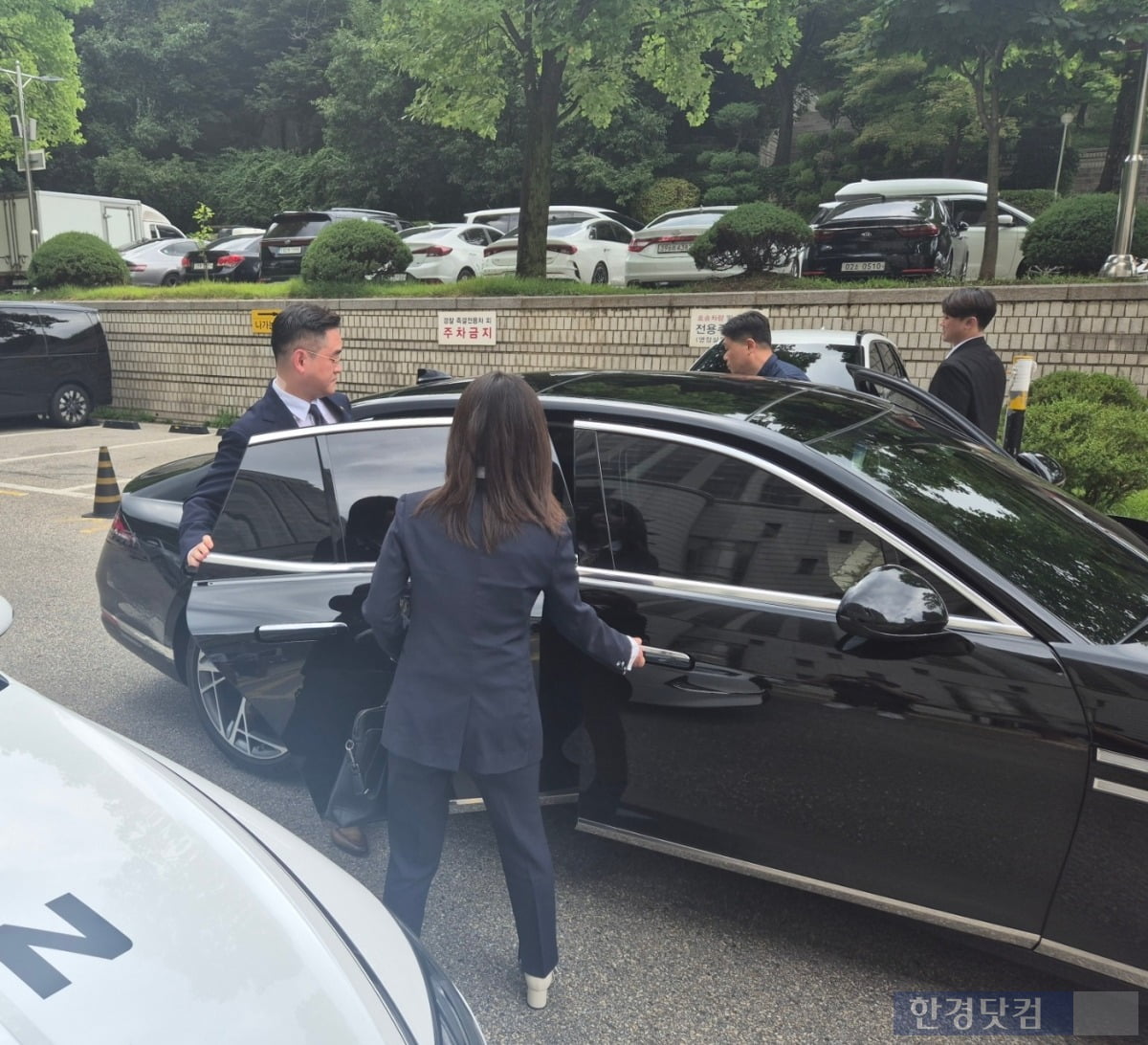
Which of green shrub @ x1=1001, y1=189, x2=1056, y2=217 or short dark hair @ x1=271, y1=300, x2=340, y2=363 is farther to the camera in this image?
green shrub @ x1=1001, y1=189, x2=1056, y2=217

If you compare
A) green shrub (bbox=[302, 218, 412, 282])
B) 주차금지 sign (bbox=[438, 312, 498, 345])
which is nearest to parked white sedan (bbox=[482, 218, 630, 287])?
green shrub (bbox=[302, 218, 412, 282])

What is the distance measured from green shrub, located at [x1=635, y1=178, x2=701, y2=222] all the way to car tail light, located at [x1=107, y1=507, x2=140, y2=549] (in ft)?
90.0

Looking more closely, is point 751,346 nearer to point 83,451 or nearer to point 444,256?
point 83,451

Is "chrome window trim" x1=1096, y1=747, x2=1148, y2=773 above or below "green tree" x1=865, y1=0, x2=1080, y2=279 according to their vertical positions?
below

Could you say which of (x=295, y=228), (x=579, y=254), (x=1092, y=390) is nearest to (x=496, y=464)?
(x=1092, y=390)

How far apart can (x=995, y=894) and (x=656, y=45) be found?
1411 centimetres

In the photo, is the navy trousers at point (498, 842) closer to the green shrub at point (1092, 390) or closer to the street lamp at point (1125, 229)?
the green shrub at point (1092, 390)

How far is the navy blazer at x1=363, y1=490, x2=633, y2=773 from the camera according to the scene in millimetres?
2273

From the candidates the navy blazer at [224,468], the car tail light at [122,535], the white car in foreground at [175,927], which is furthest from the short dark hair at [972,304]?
the white car in foreground at [175,927]

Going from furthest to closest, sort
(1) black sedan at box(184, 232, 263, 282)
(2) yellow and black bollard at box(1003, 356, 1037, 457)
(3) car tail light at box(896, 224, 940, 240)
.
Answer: (1) black sedan at box(184, 232, 263, 282) → (3) car tail light at box(896, 224, 940, 240) → (2) yellow and black bollard at box(1003, 356, 1037, 457)

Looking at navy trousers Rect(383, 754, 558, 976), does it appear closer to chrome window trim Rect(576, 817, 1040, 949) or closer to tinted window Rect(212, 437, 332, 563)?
chrome window trim Rect(576, 817, 1040, 949)

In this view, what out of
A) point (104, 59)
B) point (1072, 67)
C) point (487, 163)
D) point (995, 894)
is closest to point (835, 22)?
point (487, 163)

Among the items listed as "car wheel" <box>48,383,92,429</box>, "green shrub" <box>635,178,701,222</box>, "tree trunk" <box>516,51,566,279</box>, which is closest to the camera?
"tree trunk" <box>516,51,566,279</box>

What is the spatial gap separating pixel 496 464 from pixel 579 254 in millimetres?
14797
